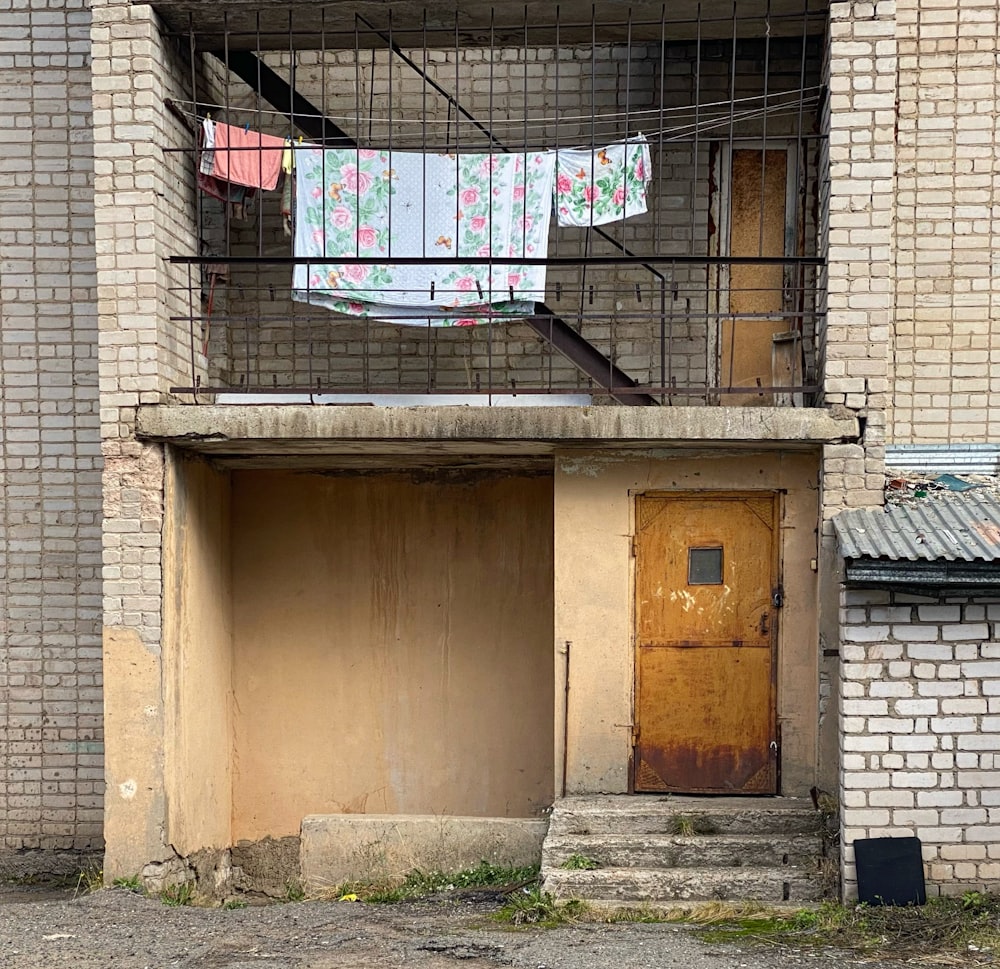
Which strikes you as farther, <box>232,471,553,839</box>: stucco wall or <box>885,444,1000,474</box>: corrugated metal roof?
<box>232,471,553,839</box>: stucco wall

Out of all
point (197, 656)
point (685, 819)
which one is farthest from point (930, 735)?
point (197, 656)

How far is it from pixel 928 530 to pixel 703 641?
1755 mm

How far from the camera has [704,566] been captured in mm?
7613

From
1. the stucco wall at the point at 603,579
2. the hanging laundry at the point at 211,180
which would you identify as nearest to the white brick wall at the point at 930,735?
the stucco wall at the point at 603,579

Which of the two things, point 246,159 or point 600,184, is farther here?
point 246,159

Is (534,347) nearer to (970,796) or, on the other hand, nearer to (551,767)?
(551,767)

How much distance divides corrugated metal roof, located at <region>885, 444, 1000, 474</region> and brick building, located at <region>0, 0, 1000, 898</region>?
1.19ft

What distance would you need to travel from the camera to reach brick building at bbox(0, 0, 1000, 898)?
7016 millimetres

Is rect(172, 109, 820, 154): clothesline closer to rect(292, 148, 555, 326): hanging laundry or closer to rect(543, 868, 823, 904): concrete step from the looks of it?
rect(292, 148, 555, 326): hanging laundry

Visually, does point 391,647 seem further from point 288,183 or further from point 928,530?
point 928,530

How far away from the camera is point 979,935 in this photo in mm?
5973

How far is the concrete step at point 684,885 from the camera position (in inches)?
259

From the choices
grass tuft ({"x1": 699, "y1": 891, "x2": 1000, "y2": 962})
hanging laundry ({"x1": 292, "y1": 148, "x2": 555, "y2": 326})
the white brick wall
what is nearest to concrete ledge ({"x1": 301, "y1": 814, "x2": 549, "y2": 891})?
grass tuft ({"x1": 699, "y1": 891, "x2": 1000, "y2": 962})

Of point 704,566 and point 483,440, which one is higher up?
point 483,440
